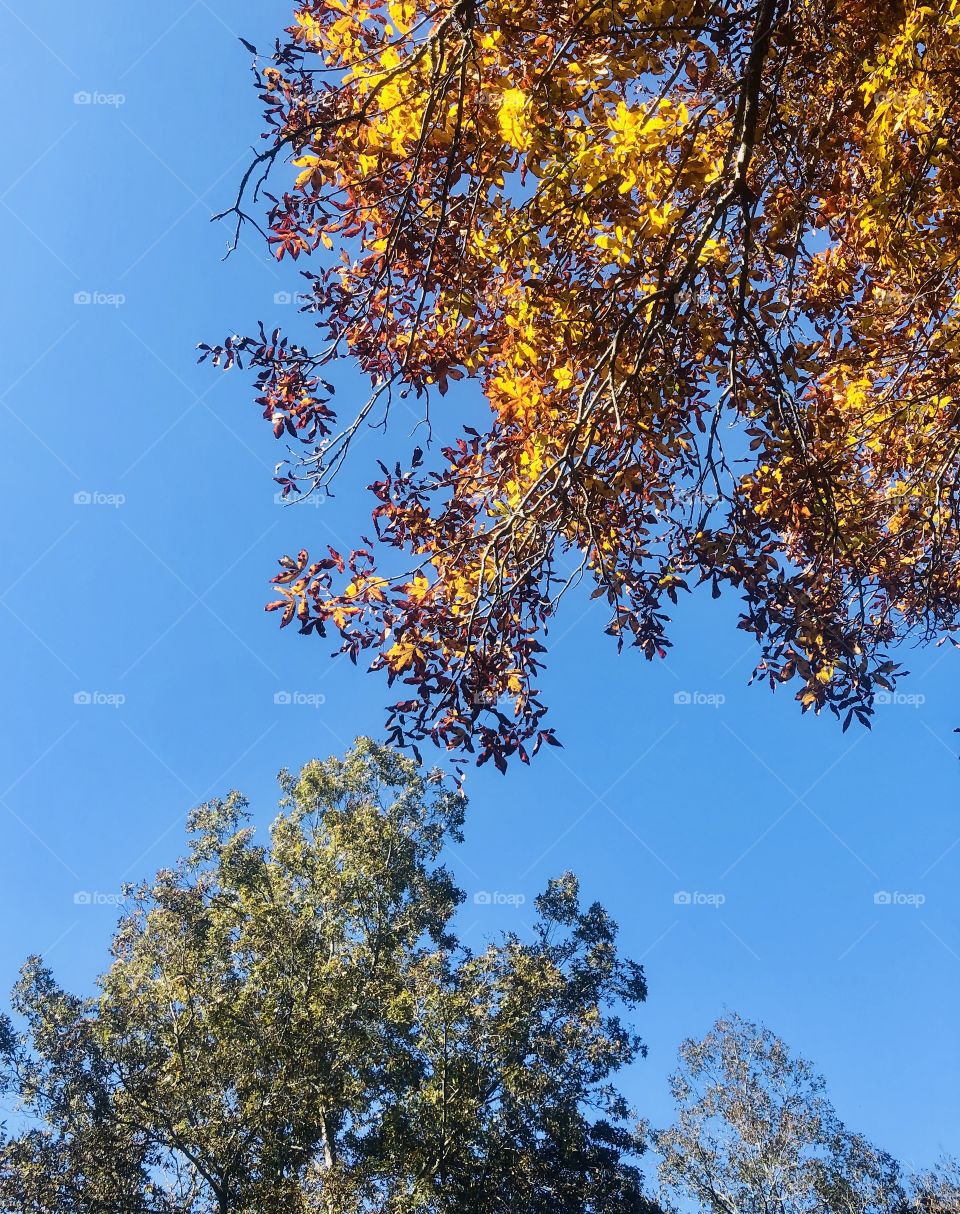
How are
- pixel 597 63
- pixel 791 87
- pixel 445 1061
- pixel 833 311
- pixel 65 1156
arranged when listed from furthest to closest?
pixel 445 1061 → pixel 65 1156 → pixel 833 311 → pixel 791 87 → pixel 597 63

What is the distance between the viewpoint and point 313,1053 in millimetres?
9453

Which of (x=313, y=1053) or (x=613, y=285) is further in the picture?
(x=313, y=1053)

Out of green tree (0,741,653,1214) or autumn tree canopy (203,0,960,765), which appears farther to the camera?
green tree (0,741,653,1214)

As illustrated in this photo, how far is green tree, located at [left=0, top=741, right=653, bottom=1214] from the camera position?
9.20 meters

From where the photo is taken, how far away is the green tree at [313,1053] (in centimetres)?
920

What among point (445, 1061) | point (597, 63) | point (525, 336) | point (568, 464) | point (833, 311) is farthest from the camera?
point (445, 1061)

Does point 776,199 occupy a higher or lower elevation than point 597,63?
higher

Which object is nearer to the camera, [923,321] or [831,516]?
[831,516]

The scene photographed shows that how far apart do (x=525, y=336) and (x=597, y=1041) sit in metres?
11.4

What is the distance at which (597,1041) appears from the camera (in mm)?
11914

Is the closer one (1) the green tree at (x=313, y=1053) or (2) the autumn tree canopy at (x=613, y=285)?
(2) the autumn tree canopy at (x=613, y=285)

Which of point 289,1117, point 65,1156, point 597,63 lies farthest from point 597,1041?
point 597,63

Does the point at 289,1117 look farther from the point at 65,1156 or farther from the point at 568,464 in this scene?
the point at 568,464

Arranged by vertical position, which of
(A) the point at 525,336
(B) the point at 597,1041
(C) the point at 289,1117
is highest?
(B) the point at 597,1041
